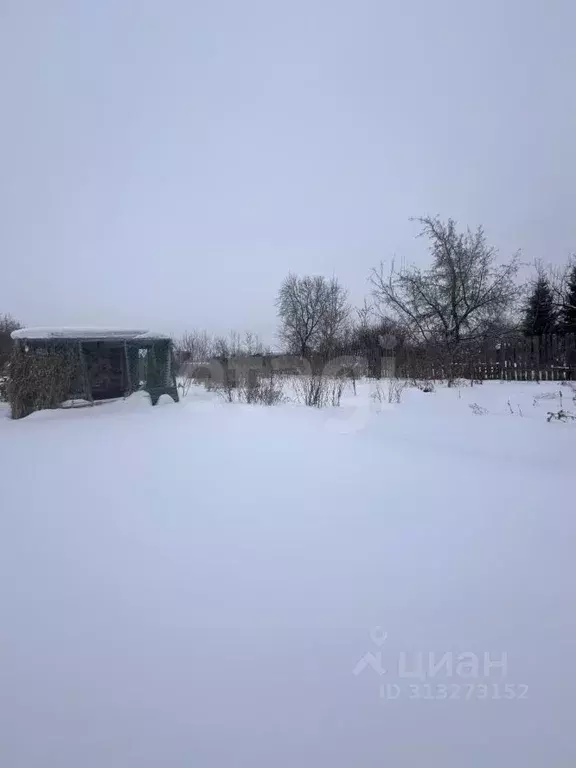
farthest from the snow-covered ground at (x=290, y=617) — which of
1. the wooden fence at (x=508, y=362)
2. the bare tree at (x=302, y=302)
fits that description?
the bare tree at (x=302, y=302)

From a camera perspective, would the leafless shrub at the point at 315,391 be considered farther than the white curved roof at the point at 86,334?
Yes

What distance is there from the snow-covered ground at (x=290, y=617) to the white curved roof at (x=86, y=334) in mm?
4222

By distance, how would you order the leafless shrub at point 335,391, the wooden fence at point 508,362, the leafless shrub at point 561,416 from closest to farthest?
the leafless shrub at point 561,416
the leafless shrub at point 335,391
the wooden fence at point 508,362

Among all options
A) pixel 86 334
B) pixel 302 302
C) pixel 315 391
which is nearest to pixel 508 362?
pixel 315 391

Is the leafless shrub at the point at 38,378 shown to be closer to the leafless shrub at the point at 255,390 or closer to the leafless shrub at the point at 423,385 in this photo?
the leafless shrub at the point at 255,390

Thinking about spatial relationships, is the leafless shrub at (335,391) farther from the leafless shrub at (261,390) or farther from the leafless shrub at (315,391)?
the leafless shrub at (261,390)

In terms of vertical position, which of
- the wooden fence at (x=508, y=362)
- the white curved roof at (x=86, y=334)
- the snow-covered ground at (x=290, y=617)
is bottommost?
the snow-covered ground at (x=290, y=617)

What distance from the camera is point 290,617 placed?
4.93 ft

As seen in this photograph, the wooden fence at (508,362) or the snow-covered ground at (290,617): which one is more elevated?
the wooden fence at (508,362)

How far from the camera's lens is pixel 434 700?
47.1 inches

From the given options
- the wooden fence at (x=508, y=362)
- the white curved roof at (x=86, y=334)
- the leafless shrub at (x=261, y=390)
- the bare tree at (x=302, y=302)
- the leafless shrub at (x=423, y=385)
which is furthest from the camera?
the bare tree at (x=302, y=302)

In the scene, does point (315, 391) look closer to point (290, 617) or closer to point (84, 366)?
point (84, 366)

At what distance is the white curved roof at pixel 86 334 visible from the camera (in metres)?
6.51

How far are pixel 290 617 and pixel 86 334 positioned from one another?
725 cm
